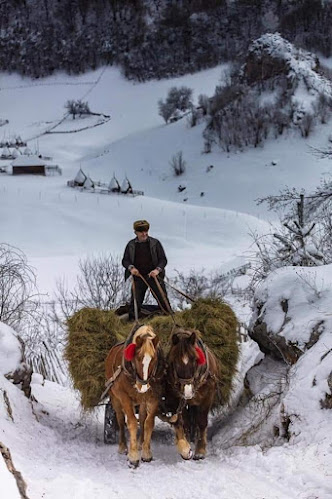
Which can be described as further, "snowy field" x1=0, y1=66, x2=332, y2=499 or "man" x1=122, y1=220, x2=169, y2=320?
"man" x1=122, y1=220, x2=169, y2=320

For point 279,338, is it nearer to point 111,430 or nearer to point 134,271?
point 134,271

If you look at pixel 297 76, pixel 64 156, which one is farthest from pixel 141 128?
pixel 297 76

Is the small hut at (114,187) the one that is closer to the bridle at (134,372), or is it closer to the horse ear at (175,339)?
the horse ear at (175,339)

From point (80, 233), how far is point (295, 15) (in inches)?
2758

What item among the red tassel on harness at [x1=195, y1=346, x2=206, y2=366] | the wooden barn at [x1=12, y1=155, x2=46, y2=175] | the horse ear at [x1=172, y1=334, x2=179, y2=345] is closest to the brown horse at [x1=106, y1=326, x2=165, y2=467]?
the horse ear at [x1=172, y1=334, x2=179, y2=345]

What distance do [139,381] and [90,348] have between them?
1.89 metres

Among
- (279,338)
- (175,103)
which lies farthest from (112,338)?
(175,103)

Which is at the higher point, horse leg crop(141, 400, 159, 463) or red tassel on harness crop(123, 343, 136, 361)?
red tassel on harness crop(123, 343, 136, 361)

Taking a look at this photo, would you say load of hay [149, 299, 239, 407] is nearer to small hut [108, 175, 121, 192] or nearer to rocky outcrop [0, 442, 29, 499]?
rocky outcrop [0, 442, 29, 499]

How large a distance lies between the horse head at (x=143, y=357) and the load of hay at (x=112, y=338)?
1328mm

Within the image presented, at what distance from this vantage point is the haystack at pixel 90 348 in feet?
25.5

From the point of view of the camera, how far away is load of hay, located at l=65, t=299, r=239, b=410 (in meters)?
7.78

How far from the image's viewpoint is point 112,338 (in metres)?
7.88

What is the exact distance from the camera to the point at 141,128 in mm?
75000
